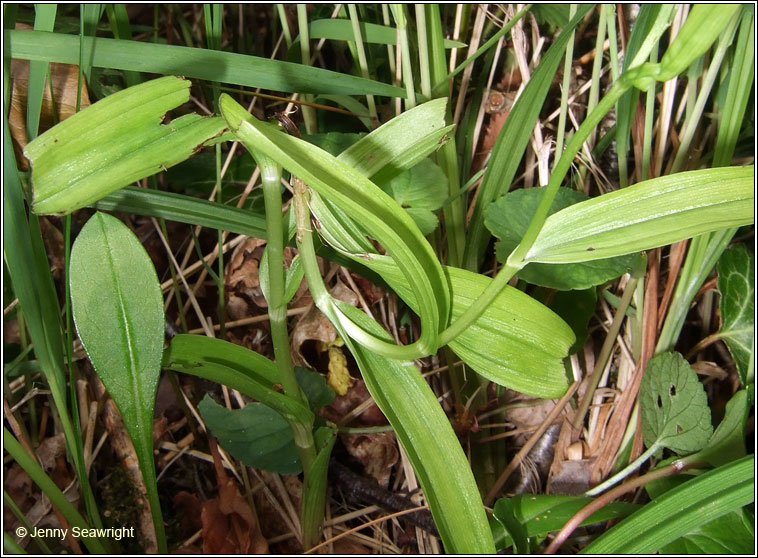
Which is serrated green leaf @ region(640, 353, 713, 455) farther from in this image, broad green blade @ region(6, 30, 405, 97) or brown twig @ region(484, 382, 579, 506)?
broad green blade @ region(6, 30, 405, 97)

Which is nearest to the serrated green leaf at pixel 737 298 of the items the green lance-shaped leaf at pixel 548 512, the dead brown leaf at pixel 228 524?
the green lance-shaped leaf at pixel 548 512

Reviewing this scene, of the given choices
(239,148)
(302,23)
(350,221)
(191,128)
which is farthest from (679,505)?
(239,148)

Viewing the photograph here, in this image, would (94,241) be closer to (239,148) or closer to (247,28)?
(239,148)

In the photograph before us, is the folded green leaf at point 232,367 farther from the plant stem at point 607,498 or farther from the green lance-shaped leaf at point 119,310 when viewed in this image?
the plant stem at point 607,498

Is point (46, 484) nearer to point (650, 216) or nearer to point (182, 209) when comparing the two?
point (182, 209)

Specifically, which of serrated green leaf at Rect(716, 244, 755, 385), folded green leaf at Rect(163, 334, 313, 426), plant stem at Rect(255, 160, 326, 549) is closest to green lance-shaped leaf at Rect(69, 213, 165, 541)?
folded green leaf at Rect(163, 334, 313, 426)
